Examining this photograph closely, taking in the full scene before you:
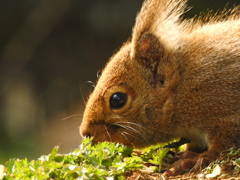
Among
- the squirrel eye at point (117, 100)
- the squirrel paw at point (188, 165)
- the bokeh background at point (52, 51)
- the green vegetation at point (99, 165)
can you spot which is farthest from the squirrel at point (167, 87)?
the bokeh background at point (52, 51)

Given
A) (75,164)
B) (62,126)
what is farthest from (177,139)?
(62,126)

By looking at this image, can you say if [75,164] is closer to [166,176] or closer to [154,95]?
[166,176]

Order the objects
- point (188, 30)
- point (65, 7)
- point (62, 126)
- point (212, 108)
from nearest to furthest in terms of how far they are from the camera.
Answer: point (212, 108) < point (188, 30) < point (62, 126) < point (65, 7)

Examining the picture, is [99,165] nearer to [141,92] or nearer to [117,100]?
[117,100]

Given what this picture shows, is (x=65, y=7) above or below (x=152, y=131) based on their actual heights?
above

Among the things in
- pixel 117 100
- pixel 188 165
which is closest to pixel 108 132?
pixel 117 100

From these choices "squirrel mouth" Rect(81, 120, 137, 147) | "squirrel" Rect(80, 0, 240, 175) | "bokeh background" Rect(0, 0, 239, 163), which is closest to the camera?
"squirrel" Rect(80, 0, 240, 175)

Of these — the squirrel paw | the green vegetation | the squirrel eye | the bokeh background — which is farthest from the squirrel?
the bokeh background

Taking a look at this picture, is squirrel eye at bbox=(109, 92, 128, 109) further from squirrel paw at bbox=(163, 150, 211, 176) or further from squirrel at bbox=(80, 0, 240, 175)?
squirrel paw at bbox=(163, 150, 211, 176)
